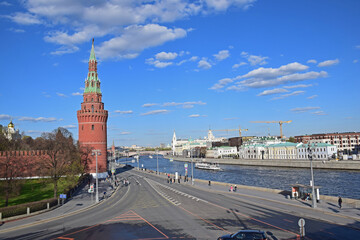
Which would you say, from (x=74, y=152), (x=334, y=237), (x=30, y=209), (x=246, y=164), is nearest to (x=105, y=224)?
(x=30, y=209)

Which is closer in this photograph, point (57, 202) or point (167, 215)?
point (167, 215)

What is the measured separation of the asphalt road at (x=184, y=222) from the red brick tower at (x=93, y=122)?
41.5 metres

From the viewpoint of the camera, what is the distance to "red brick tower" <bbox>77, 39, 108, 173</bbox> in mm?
76438

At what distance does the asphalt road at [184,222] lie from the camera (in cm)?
2255

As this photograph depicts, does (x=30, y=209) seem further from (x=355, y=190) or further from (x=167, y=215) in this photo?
(x=355, y=190)

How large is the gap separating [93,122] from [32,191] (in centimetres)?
2859

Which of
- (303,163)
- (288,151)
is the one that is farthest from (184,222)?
(288,151)

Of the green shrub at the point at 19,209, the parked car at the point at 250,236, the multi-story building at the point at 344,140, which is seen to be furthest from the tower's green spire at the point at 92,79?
the multi-story building at the point at 344,140

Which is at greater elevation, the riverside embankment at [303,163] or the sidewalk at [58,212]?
the sidewalk at [58,212]

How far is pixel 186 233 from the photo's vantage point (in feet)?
74.6

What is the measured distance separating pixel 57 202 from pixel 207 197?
65.0 feet

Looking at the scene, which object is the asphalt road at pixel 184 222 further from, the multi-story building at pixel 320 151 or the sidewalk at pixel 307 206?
the multi-story building at pixel 320 151

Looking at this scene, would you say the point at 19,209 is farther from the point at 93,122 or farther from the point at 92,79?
the point at 92,79

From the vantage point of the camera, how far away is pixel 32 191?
169 feet
